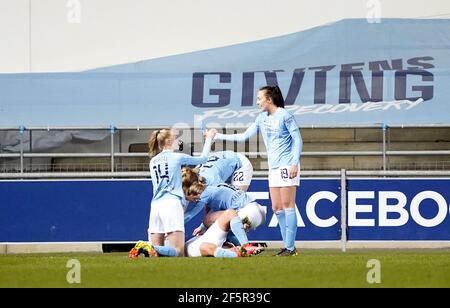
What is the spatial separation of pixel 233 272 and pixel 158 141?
10.5 feet

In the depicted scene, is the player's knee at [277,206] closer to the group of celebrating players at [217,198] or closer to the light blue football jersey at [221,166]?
the group of celebrating players at [217,198]

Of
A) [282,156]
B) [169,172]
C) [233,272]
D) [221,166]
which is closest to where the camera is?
[233,272]

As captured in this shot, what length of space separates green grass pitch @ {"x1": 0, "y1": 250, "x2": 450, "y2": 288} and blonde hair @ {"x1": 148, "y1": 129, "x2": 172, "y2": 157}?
1.29 meters

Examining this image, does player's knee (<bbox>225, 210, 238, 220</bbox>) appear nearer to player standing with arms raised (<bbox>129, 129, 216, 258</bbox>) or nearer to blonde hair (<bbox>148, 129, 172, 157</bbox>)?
player standing with arms raised (<bbox>129, 129, 216, 258</bbox>)

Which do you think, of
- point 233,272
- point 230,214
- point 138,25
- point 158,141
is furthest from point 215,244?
point 138,25

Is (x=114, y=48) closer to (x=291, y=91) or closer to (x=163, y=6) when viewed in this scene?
(x=163, y=6)

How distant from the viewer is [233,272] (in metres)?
13.8

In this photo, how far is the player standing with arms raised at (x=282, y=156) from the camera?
55.0ft

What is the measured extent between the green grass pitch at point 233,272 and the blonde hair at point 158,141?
129 centimetres

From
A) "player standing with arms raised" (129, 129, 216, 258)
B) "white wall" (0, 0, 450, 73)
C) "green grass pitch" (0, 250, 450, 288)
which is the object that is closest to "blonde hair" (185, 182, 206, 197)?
"player standing with arms raised" (129, 129, 216, 258)

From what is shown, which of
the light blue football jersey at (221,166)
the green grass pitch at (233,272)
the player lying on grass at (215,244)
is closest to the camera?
the green grass pitch at (233,272)

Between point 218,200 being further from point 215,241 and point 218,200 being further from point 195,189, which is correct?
point 215,241

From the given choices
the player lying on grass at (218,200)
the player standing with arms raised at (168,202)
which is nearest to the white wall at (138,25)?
the player lying on grass at (218,200)
